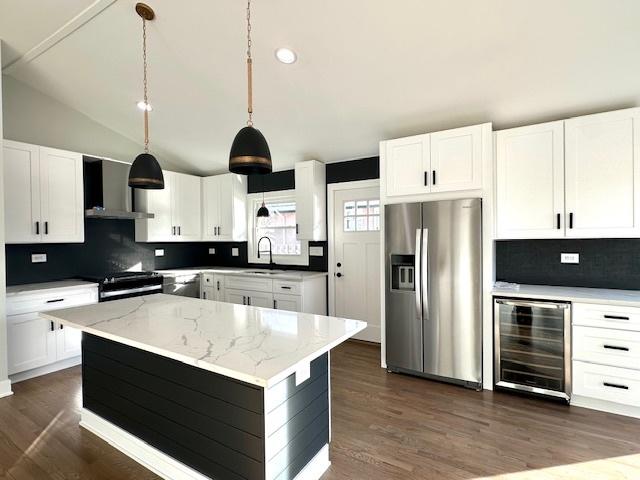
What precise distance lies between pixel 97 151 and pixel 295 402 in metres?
4.31

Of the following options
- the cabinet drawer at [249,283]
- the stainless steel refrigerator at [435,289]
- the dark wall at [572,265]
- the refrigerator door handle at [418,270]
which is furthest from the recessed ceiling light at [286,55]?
the dark wall at [572,265]

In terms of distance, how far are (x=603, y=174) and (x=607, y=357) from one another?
1455mm

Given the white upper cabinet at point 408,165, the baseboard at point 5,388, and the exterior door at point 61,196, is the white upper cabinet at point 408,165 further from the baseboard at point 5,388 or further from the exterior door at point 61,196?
the baseboard at point 5,388

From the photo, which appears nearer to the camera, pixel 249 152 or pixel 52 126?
pixel 249 152

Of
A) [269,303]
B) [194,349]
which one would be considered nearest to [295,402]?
[194,349]

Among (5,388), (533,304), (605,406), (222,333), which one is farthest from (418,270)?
(5,388)

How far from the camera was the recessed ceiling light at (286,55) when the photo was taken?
2.72 metres

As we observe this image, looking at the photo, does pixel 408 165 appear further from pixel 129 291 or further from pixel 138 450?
pixel 129 291

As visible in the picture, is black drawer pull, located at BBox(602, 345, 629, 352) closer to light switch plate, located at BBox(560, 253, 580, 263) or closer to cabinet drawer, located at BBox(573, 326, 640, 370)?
cabinet drawer, located at BBox(573, 326, 640, 370)

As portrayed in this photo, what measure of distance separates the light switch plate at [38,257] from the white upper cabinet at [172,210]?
42.6 inches

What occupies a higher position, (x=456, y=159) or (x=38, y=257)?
(x=456, y=159)

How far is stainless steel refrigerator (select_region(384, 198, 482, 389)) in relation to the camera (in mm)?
2934

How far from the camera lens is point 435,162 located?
123 inches

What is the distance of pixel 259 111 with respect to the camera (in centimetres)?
360
